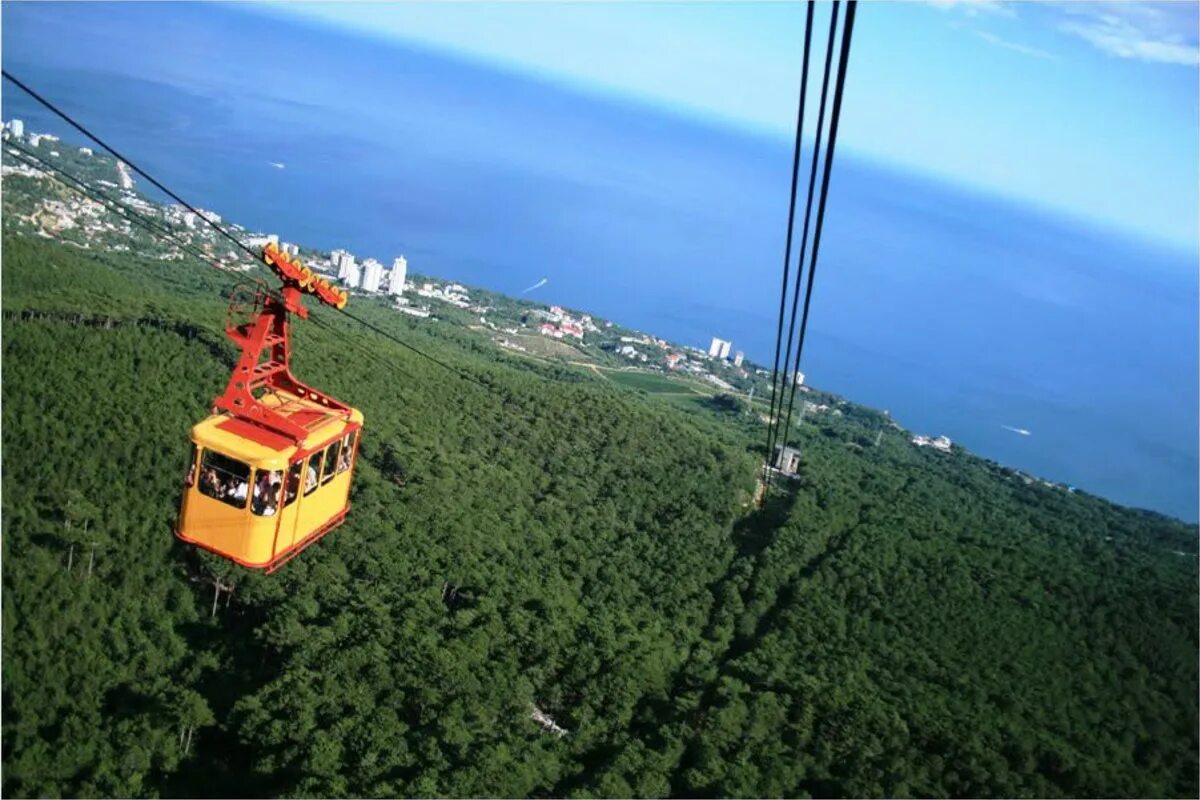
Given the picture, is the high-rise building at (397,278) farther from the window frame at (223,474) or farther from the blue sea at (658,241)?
the window frame at (223,474)

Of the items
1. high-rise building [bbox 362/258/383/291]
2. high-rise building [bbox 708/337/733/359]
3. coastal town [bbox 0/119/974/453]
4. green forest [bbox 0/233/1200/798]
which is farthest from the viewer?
high-rise building [bbox 708/337/733/359]

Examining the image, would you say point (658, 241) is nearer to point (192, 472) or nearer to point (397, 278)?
point (397, 278)

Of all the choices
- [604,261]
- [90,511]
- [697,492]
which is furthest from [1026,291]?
[90,511]

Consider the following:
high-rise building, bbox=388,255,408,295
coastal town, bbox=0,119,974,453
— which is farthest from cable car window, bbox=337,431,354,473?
high-rise building, bbox=388,255,408,295

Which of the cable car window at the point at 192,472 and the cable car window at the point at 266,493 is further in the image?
the cable car window at the point at 192,472

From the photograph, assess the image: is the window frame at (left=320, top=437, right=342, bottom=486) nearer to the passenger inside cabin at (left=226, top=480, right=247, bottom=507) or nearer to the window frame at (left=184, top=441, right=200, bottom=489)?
the passenger inside cabin at (left=226, top=480, right=247, bottom=507)

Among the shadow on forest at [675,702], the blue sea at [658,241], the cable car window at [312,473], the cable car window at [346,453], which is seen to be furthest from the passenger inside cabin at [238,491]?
the blue sea at [658,241]

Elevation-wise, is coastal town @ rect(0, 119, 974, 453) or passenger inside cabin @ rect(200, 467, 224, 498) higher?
passenger inside cabin @ rect(200, 467, 224, 498)

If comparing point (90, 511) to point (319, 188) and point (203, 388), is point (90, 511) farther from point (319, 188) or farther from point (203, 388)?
point (319, 188)
